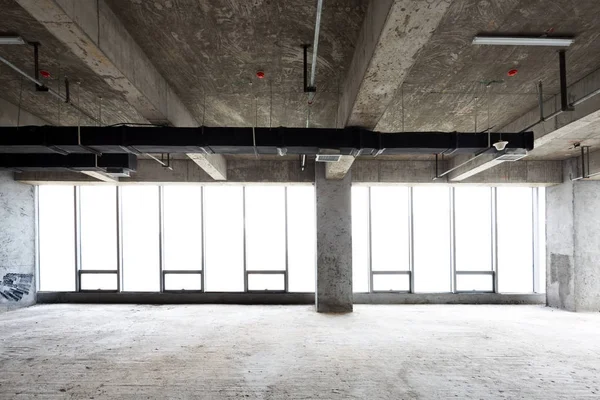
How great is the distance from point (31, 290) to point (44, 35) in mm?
8666

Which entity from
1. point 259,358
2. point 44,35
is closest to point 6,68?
point 44,35

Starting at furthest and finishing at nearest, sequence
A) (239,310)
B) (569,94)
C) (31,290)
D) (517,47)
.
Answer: (31,290) → (239,310) → (569,94) → (517,47)

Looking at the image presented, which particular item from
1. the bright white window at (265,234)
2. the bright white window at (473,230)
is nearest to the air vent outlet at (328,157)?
the bright white window at (265,234)

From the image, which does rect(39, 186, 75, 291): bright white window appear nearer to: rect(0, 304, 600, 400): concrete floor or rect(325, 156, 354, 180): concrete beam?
rect(0, 304, 600, 400): concrete floor

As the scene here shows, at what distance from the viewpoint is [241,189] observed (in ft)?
31.1

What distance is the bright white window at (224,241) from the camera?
9367 mm

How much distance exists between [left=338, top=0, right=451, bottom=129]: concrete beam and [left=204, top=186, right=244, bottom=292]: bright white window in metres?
5.94

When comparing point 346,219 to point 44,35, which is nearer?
point 44,35

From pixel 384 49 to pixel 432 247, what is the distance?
776cm

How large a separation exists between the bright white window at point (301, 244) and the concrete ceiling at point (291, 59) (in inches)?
145

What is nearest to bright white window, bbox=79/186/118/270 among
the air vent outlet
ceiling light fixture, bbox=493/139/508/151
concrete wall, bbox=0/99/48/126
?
concrete wall, bbox=0/99/48/126

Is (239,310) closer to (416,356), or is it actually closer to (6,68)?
(416,356)

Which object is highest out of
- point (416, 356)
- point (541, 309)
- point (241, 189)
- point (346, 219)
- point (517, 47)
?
point (517, 47)

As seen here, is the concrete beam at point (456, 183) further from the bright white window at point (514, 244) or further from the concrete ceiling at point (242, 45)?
the concrete ceiling at point (242, 45)
